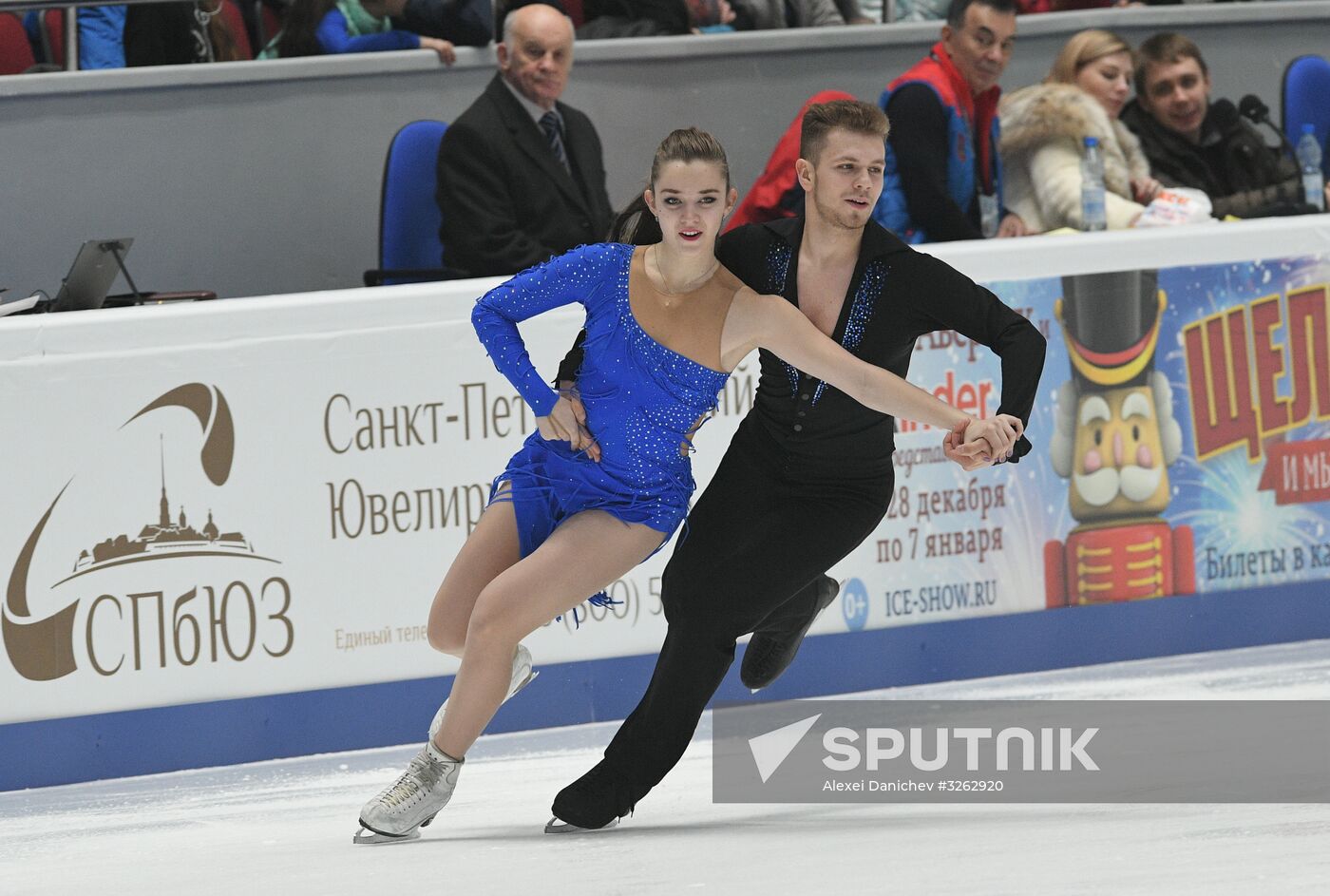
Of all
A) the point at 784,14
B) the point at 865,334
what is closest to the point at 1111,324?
the point at 865,334

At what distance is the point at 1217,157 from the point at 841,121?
324cm

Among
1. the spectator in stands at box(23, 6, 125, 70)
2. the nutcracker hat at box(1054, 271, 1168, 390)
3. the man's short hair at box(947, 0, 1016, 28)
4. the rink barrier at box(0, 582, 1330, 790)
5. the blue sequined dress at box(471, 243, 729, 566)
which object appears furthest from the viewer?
the spectator in stands at box(23, 6, 125, 70)

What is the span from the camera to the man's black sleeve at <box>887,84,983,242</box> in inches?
203

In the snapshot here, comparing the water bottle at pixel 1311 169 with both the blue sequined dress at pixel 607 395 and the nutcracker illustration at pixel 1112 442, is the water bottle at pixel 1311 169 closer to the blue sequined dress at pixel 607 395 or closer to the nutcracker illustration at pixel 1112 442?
the nutcracker illustration at pixel 1112 442

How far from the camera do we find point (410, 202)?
211 inches

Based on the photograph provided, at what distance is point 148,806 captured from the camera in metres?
4.11

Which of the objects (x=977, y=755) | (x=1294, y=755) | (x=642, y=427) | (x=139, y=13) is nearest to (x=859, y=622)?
(x=977, y=755)

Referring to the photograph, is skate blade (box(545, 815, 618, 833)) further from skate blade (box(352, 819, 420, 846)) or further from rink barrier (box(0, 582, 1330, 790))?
rink barrier (box(0, 582, 1330, 790))

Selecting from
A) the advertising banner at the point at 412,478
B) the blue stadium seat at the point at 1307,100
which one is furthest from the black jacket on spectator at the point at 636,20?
the blue stadium seat at the point at 1307,100

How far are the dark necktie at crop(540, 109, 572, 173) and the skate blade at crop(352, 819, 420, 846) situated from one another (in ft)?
8.06

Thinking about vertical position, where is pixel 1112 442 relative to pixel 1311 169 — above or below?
below

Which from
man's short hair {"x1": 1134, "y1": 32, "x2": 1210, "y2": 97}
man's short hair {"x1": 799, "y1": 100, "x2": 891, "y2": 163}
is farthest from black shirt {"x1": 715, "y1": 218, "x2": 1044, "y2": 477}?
man's short hair {"x1": 1134, "y1": 32, "x2": 1210, "y2": 97}

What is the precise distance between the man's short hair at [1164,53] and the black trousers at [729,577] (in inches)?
120

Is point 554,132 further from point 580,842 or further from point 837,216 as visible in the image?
point 580,842
